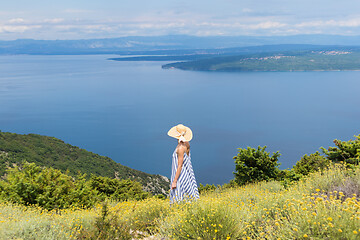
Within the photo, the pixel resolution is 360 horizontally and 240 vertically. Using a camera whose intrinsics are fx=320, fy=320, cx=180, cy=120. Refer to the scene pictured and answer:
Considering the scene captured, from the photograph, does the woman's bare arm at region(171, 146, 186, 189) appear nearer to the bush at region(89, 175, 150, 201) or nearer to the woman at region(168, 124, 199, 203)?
the woman at region(168, 124, 199, 203)

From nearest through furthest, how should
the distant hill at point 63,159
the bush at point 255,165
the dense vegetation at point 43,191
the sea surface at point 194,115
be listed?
1. the dense vegetation at point 43,191
2. the bush at point 255,165
3. the distant hill at point 63,159
4. the sea surface at point 194,115

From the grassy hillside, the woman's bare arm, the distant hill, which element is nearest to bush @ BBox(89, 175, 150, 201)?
the woman's bare arm

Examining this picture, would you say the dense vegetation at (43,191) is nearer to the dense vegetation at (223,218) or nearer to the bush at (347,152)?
the dense vegetation at (223,218)

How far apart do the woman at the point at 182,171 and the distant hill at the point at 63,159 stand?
122ft

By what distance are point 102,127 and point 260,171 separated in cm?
8711

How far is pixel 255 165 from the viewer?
13.3 meters

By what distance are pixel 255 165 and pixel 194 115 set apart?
93593 mm

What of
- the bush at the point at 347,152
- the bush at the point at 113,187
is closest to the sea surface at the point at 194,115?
the bush at the point at 113,187

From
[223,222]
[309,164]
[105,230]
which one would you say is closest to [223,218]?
[223,222]

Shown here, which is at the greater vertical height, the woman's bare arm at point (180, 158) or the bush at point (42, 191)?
the woman's bare arm at point (180, 158)

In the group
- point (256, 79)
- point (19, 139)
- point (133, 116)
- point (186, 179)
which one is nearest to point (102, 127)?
point (133, 116)

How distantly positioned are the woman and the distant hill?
37217 mm

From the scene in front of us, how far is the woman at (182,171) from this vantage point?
234 inches

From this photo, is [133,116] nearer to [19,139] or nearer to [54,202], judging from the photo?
[19,139]
